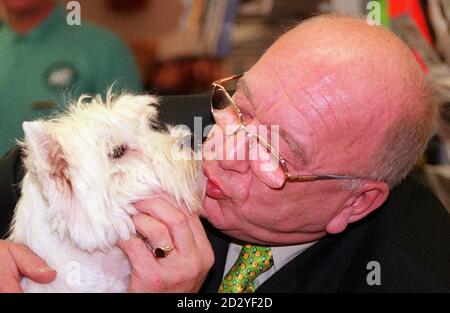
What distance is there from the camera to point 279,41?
190cm

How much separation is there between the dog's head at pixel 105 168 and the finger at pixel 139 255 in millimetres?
26

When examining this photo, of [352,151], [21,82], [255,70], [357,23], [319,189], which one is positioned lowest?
[21,82]

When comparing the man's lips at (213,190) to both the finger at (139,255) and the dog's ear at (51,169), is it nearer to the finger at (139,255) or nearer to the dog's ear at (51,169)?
the finger at (139,255)

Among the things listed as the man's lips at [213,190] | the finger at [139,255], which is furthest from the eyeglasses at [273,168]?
the finger at [139,255]

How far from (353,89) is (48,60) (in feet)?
6.44

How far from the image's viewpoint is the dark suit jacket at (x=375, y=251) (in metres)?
1.91

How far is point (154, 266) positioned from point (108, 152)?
31 cm
